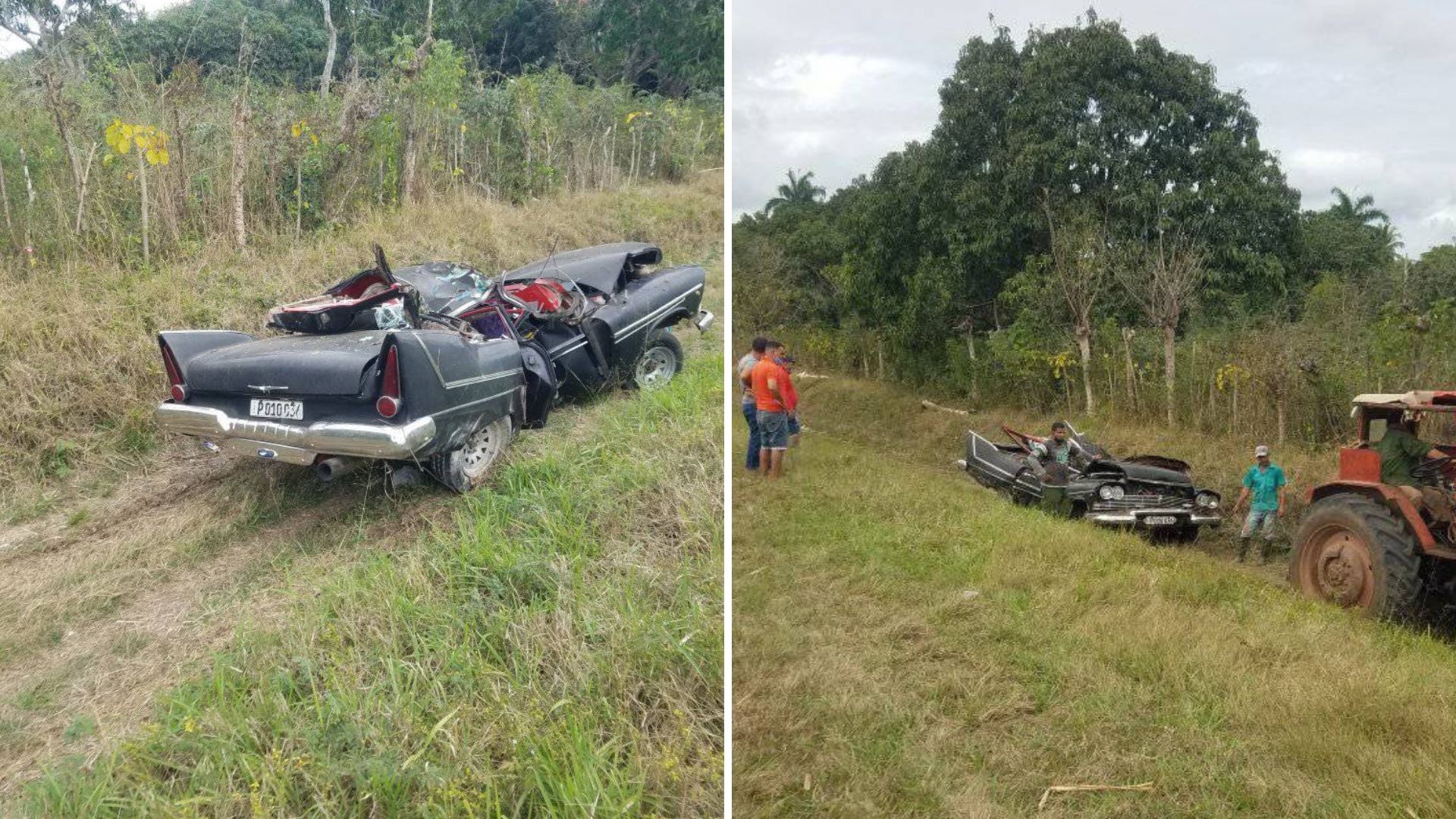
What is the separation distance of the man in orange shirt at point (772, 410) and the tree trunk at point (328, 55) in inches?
261

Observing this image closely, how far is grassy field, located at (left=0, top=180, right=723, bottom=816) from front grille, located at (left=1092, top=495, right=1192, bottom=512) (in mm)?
3092

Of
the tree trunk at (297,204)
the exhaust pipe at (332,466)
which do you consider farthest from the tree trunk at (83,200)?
the exhaust pipe at (332,466)

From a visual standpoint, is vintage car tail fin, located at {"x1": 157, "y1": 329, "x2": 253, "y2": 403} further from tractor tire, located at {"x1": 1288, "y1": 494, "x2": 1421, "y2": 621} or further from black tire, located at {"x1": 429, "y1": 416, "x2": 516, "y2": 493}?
tractor tire, located at {"x1": 1288, "y1": 494, "x2": 1421, "y2": 621}

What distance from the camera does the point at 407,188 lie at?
8.61m

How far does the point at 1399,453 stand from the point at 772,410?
102 inches

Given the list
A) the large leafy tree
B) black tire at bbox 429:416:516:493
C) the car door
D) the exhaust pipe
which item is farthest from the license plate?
the car door

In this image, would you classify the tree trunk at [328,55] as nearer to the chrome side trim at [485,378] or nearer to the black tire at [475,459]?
the chrome side trim at [485,378]

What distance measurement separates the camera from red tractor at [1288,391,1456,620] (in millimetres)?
3189

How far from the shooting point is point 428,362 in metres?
3.87

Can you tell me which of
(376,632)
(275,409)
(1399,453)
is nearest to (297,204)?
(275,409)

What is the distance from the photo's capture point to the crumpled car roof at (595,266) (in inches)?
224

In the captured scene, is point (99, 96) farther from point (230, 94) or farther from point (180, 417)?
point (180, 417)

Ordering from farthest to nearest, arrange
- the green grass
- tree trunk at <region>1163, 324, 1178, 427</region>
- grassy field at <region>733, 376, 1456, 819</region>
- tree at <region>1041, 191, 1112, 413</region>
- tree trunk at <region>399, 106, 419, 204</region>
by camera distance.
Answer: tree trunk at <region>1163, 324, 1178, 427</region> → tree trunk at <region>399, 106, 419, 204</region> → tree at <region>1041, 191, 1112, 413</region> → the green grass → grassy field at <region>733, 376, 1456, 819</region>

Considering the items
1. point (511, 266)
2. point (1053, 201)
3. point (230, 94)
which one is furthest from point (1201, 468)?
point (230, 94)
